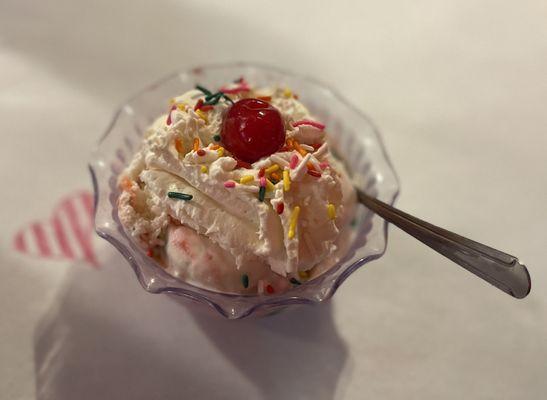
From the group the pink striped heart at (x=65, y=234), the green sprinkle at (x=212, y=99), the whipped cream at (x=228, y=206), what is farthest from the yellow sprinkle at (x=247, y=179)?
the pink striped heart at (x=65, y=234)

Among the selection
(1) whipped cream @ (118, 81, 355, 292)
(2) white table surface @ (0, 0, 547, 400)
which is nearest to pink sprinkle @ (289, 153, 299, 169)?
(1) whipped cream @ (118, 81, 355, 292)

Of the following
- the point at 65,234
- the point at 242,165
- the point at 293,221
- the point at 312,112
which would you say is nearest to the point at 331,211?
the point at 293,221

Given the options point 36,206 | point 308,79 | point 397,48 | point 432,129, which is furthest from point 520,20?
point 36,206

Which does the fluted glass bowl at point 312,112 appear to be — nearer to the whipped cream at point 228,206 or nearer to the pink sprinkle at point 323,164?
the whipped cream at point 228,206

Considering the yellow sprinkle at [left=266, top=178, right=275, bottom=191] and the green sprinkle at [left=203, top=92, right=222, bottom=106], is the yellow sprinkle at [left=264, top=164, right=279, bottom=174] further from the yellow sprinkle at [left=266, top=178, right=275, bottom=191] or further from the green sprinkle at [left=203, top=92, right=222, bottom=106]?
the green sprinkle at [left=203, top=92, right=222, bottom=106]

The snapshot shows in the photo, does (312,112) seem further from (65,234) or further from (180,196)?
(65,234)

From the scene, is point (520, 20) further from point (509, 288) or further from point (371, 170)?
point (509, 288)
